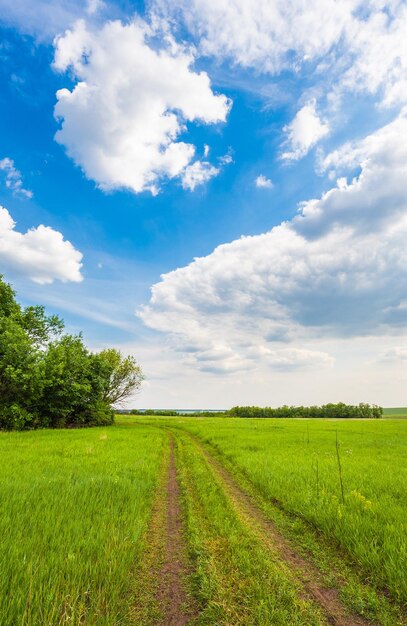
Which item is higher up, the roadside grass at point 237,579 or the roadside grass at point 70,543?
the roadside grass at point 70,543

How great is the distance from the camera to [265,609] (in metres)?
3.94

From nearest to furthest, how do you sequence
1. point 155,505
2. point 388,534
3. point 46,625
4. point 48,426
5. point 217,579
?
point 46,625, point 217,579, point 388,534, point 155,505, point 48,426

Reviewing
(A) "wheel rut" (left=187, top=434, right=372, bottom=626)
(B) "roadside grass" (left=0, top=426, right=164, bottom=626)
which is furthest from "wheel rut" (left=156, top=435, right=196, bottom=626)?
(A) "wheel rut" (left=187, top=434, right=372, bottom=626)

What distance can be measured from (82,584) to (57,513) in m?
2.90

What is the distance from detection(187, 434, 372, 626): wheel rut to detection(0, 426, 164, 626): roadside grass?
2612 millimetres

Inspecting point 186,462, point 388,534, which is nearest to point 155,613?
point 388,534

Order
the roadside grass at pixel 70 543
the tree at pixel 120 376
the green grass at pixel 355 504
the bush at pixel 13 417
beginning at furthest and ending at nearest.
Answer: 1. the tree at pixel 120 376
2. the bush at pixel 13 417
3. the green grass at pixel 355 504
4. the roadside grass at pixel 70 543

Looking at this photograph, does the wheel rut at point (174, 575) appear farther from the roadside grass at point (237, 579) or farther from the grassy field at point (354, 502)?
the grassy field at point (354, 502)

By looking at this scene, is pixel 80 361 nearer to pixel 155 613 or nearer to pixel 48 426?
pixel 48 426

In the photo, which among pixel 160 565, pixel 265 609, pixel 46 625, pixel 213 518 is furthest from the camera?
pixel 213 518

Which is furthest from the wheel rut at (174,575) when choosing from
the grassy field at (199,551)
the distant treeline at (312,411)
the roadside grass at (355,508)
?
the distant treeline at (312,411)

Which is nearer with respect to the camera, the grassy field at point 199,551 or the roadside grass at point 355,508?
the grassy field at point 199,551

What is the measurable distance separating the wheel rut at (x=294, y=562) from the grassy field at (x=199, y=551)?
0.08 feet

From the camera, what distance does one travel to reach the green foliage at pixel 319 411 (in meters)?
125
